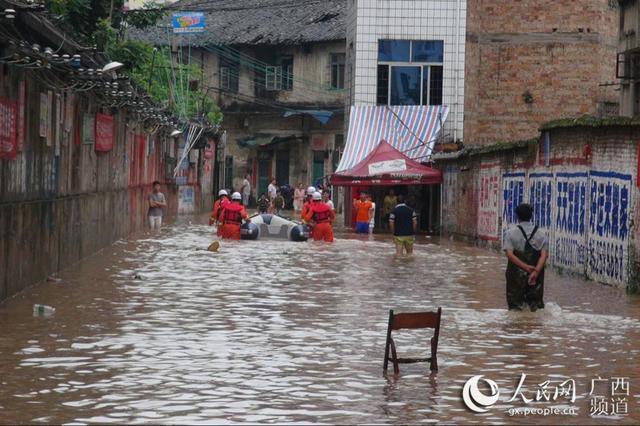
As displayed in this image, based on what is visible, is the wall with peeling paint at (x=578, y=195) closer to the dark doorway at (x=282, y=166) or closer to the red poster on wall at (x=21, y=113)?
the red poster on wall at (x=21, y=113)

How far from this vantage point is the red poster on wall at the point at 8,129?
17797 millimetres

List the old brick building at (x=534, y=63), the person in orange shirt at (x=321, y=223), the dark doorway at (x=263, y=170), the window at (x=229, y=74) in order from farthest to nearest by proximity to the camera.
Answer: the dark doorway at (x=263, y=170) → the window at (x=229, y=74) → the old brick building at (x=534, y=63) → the person in orange shirt at (x=321, y=223)

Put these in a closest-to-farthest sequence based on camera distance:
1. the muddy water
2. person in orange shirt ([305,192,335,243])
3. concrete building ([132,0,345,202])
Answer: the muddy water → person in orange shirt ([305,192,335,243]) → concrete building ([132,0,345,202])

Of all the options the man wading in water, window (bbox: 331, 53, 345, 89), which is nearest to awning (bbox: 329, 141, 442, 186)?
the man wading in water

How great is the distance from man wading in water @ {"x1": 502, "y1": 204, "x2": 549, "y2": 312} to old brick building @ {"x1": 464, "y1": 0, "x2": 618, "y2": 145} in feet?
102

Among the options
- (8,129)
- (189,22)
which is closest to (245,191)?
(189,22)

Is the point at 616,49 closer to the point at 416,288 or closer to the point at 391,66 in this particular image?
the point at 391,66

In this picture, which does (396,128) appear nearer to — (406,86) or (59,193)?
(406,86)

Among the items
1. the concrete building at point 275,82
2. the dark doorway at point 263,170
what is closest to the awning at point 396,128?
the concrete building at point 275,82

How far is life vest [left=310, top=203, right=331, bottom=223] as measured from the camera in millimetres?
37406

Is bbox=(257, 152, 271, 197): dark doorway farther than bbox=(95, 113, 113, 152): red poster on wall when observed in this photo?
Yes

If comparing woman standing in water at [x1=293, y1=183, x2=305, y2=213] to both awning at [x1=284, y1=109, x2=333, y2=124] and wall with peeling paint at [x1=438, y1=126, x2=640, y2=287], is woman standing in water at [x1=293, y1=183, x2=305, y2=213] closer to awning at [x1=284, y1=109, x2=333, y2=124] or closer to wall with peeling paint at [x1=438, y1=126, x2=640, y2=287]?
awning at [x1=284, y1=109, x2=333, y2=124]

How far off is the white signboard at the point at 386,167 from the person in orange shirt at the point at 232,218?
23.8 feet

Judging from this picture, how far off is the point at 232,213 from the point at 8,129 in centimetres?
1930
